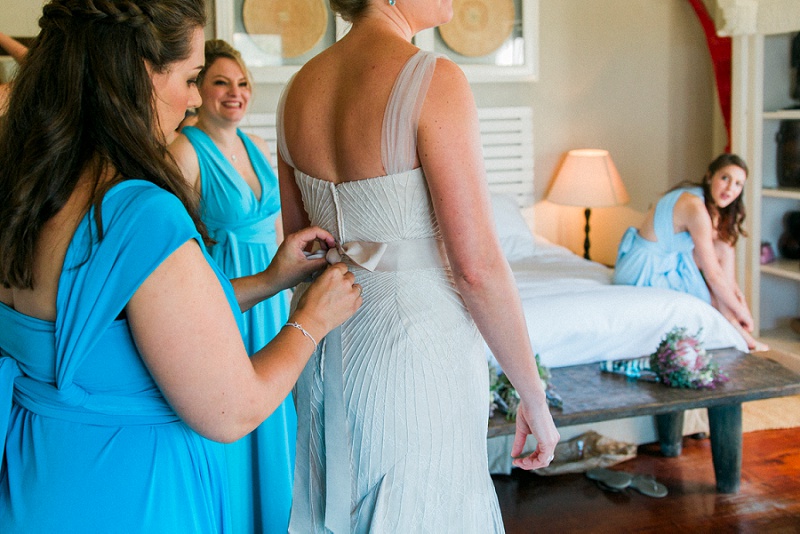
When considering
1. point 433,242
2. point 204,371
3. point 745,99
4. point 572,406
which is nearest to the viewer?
point 204,371

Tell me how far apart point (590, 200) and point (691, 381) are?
2.17m

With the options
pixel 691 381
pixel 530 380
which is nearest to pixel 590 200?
pixel 691 381

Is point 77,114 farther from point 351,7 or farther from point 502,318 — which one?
point 502,318

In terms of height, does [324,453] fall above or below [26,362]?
below

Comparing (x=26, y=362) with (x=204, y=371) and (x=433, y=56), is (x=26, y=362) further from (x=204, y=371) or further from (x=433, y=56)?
(x=433, y=56)

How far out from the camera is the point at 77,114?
40.6 inches

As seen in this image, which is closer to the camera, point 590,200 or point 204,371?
point 204,371

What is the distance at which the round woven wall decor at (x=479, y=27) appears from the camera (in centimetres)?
477

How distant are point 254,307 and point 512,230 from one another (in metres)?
2.33

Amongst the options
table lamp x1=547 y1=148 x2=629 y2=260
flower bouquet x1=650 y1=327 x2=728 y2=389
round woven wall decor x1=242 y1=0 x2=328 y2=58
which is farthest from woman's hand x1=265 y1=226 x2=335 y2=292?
table lamp x1=547 y1=148 x2=629 y2=260

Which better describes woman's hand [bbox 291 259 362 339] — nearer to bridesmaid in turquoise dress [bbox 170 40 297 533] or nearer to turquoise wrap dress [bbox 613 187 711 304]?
bridesmaid in turquoise dress [bbox 170 40 297 533]

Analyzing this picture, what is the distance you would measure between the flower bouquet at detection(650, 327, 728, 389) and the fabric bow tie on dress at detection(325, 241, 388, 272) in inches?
71.1

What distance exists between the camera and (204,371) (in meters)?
1.03

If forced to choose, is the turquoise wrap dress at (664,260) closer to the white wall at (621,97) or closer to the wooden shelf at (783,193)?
the wooden shelf at (783,193)
